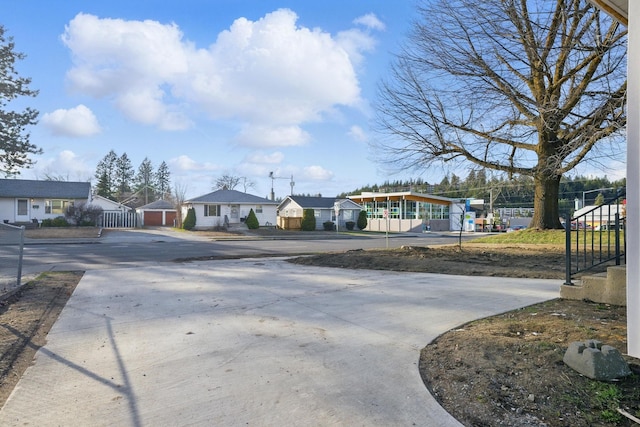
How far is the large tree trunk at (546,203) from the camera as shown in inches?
657

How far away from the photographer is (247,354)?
3.99m

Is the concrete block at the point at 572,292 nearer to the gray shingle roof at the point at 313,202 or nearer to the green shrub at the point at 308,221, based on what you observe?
the green shrub at the point at 308,221

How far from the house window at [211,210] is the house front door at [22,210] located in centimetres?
1675

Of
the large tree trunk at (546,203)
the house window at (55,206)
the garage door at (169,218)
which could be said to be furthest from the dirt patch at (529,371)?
the garage door at (169,218)

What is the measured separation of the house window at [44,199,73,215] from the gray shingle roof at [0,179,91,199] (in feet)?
1.81

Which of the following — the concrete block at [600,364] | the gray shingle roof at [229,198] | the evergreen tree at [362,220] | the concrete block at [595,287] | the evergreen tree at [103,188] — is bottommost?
the concrete block at [600,364]

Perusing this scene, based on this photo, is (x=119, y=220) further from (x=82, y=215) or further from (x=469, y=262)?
(x=469, y=262)

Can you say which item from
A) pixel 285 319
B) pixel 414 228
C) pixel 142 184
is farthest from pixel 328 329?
pixel 142 184

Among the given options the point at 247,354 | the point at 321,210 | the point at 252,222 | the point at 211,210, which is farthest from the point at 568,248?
the point at 321,210

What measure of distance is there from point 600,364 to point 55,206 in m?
46.9

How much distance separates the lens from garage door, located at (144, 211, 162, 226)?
52688 mm

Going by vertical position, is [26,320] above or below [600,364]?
below

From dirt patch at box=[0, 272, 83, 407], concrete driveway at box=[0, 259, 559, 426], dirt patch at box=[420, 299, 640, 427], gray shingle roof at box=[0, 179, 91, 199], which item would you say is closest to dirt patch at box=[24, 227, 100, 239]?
gray shingle roof at box=[0, 179, 91, 199]

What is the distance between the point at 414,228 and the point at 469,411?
45673 mm
